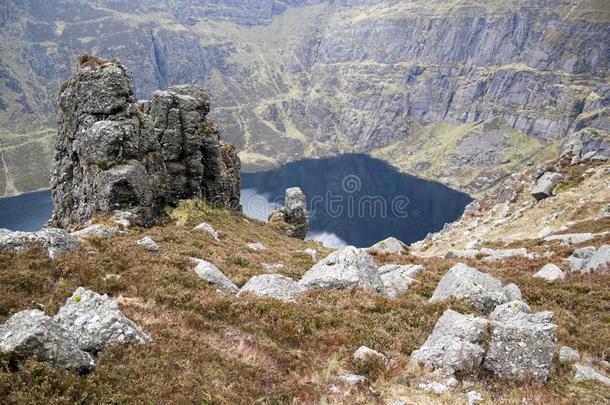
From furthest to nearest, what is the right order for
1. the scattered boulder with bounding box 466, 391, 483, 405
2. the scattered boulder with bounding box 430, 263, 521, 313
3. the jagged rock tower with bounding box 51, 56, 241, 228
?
1. the jagged rock tower with bounding box 51, 56, 241, 228
2. the scattered boulder with bounding box 430, 263, 521, 313
3. the scattered boulder with bounding box 466, 391, 483, 405

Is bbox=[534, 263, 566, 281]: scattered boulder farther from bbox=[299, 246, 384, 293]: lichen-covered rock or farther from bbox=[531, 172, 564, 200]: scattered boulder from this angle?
bbox=[531, 172, 564, 200]: scattered boulder

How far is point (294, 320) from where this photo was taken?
56.1 ft

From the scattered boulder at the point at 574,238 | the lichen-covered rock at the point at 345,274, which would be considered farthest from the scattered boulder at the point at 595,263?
the lichen-covered rock at the point at 345,274

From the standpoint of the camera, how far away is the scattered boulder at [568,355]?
15.4 m

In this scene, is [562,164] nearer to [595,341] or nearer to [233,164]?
[233,164]

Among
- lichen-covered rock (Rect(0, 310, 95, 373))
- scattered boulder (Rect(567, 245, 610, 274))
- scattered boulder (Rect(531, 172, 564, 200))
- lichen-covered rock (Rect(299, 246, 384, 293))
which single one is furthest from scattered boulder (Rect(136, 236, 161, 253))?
scattered boulder (Rect(531, 172, 564, 200))

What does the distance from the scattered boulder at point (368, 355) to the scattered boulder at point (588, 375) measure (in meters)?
6.43

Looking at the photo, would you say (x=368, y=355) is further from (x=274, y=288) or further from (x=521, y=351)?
(x=274, y=288)

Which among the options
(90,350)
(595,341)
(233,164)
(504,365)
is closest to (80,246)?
(90,350)

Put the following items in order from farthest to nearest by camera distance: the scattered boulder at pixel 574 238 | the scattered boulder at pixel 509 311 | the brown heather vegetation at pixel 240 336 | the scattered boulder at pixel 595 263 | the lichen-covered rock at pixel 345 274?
the scattered boulder at pixel 574 238 → the scattered boulder at pixel 595 263 → the lichen-covered rock at pixel 345 274 → the scattered boulder at pixel 509 311 → the brown heather vegetation at pixel 240 336

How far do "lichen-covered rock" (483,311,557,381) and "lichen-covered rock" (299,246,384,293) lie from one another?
27.3 ft

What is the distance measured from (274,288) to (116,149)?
26.4 meters

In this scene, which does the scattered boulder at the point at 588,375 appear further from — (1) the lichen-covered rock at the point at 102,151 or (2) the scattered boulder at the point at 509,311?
(1) the lichen-covered rock at the point at 102,151

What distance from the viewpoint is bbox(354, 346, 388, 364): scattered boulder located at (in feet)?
48.1
